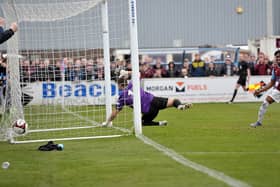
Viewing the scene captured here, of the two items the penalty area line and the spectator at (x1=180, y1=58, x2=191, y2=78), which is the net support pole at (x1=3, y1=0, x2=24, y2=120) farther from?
the spectator at (x1=180, y1=58, x2=191, y2=78)

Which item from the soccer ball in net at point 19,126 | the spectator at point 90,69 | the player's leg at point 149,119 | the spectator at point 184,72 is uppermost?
the spectator at point 90,69

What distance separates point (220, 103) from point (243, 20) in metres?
16.5

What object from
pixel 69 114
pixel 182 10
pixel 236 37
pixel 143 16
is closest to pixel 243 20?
pixel 236 37

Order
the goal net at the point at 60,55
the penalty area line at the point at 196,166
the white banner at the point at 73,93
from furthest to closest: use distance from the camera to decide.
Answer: the white banner at the point at 73,93
the goal net at the point at 60,55
the penalty area line at the point at 196,166

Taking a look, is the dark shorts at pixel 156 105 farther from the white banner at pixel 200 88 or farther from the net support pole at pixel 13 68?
the white banner at pixel 200 88

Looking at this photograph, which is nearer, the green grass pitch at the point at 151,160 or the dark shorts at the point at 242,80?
the green grass pitch at the point at 151,160

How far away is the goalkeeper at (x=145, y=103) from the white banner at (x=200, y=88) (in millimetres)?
12380

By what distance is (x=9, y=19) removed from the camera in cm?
1462

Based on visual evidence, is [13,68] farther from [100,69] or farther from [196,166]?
[100,69]

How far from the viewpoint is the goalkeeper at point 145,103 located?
53.4 feet

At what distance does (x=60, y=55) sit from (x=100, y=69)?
228cm

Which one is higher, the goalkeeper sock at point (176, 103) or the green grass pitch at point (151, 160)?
the goalkeeper sock at point (176, 103)

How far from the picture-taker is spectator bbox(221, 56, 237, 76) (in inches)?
1262

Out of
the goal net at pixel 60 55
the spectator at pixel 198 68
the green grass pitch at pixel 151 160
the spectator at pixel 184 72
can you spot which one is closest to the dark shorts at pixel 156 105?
the goal net at pixel 60 55
